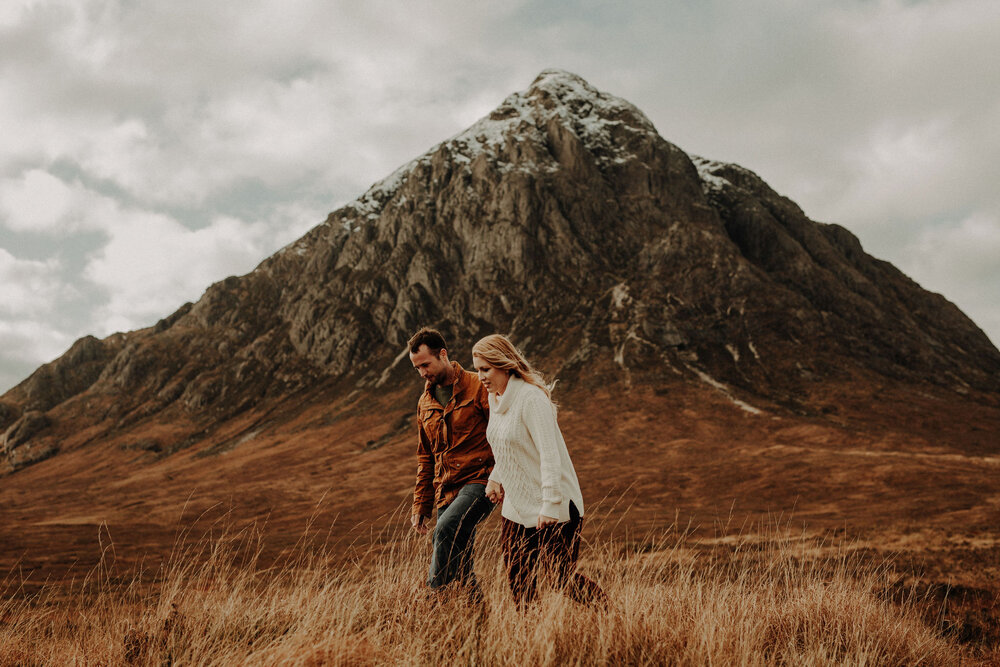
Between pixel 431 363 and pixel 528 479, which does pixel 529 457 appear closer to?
pixel 528 479

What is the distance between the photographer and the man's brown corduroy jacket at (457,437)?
14.7 feet

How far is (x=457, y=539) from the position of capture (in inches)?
162

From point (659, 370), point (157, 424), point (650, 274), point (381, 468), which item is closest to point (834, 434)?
point (659, 370)

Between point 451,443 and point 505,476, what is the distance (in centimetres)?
82

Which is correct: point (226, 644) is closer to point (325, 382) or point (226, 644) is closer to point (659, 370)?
point (659, 370)

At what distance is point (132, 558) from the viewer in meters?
22.5

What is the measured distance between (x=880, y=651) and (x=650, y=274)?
289ft

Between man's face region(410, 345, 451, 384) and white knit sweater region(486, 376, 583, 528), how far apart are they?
73 centimetres

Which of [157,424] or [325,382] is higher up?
[325,382]

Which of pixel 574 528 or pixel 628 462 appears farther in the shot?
pixel 628 462

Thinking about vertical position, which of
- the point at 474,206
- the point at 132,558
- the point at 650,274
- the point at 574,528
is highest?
the point at 474,206

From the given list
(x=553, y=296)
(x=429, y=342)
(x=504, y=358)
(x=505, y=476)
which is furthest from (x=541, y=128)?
(x=505, y=476)

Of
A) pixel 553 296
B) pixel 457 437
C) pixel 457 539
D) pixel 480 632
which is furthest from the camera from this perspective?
pixel 553 296

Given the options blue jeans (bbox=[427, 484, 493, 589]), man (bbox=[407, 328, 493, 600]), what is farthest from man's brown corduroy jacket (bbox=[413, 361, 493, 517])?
blue jeans (bbox=[427, 484, 493, 589])
